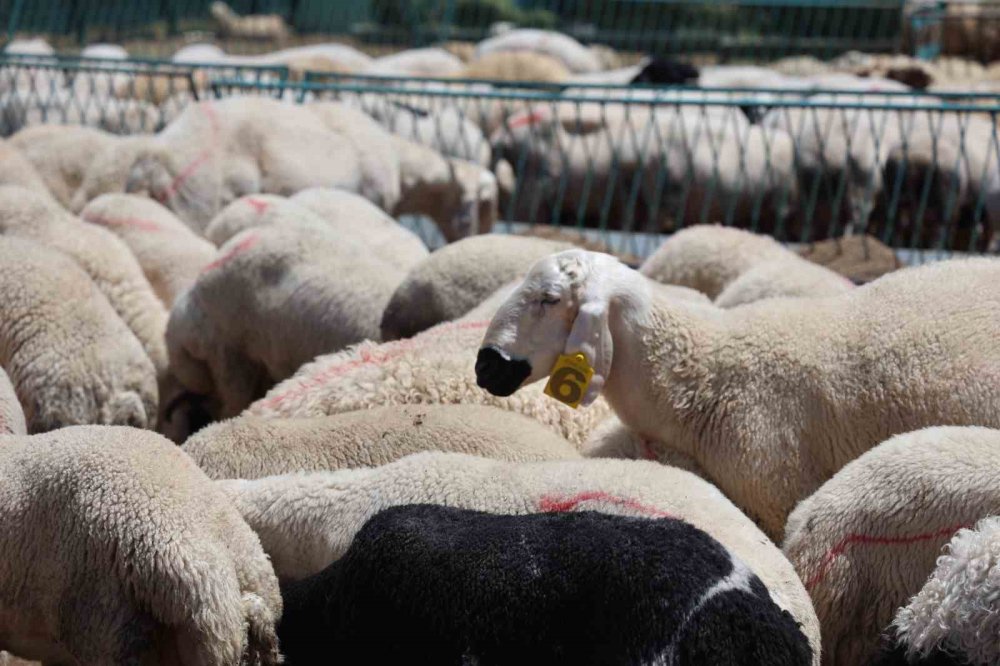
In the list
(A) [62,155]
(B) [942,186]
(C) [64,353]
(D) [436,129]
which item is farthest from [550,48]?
(C) [64,353]

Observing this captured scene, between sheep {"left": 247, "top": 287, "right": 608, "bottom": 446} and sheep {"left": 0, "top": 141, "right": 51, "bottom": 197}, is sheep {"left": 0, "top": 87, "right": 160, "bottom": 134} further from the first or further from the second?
sheep {"left": 247, "top": 287, "right": 608, "bottom": 446}

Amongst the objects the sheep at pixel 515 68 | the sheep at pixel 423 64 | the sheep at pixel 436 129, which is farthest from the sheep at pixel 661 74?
the sheep at pixel 423 64

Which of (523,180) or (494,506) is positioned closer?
(494,506)

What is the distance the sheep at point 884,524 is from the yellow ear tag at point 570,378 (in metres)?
0.67

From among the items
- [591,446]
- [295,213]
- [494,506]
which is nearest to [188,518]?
[494,506]

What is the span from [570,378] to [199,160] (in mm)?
4207

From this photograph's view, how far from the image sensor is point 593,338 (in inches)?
140

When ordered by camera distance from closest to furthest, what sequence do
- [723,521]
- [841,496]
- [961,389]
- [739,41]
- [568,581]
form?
[568,581] < [723,521] < [841,496] < [961,389] < [739,41]

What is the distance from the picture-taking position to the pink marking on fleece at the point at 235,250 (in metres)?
5.46

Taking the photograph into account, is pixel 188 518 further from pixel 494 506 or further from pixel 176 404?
pixel 176 404

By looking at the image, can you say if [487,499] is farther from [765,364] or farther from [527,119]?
[527,119]

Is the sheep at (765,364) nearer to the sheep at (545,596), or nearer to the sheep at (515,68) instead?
the sheep at (545,596)

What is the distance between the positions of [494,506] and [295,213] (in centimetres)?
332

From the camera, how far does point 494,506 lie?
9.62 ft
